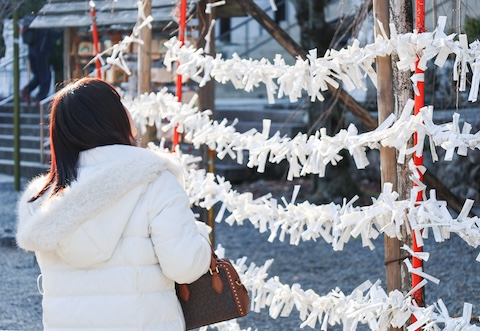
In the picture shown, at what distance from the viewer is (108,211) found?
287 cm

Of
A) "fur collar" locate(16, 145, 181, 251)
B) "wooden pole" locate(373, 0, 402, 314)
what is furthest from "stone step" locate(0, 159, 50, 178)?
"fur collar" locate(16, 145, 181, 251)

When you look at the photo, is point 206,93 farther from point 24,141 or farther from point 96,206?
point 24,141

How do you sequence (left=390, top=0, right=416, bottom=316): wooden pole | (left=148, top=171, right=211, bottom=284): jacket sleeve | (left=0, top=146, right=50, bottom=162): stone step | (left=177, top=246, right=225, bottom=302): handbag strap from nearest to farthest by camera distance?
(left=148, top=171, right=211, bottom=284): jacket sleeve, (left=177, top=246, right=225, bottom=302): handbag strap, (left=390, top=0, right=416, bottom=316): wooden pole, (left=0, top=146, right=50, bottom=162): stone step

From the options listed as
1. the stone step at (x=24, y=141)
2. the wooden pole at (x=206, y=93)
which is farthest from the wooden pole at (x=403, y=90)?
the stone step at (x=24, y=141)

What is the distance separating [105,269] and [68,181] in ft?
1.01

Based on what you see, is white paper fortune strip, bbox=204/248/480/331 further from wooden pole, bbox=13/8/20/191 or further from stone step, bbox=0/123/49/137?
stone step, bbox=0/123/49/137

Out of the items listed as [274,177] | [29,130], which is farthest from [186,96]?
[29,130]

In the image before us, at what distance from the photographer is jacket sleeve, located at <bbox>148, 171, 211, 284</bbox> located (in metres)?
2.82

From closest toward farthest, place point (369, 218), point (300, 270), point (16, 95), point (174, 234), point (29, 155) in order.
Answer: point (174, 234) → point (369, 218) → point (300, 270) → point (16, 95) → point (29, 155)

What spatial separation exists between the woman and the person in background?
12693 millimetres

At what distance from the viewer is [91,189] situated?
285cm

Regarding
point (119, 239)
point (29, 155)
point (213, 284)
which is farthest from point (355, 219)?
point (29, 155)

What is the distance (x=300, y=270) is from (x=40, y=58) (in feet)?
29.3

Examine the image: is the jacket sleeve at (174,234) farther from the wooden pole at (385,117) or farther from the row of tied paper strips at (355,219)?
the wooden pole at (385,117)
